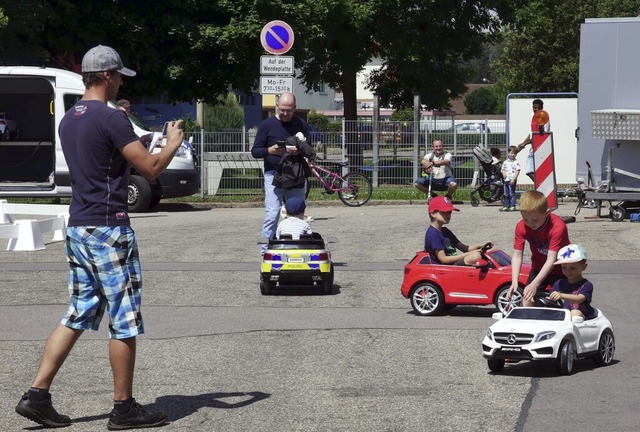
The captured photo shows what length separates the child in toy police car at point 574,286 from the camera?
8.69m

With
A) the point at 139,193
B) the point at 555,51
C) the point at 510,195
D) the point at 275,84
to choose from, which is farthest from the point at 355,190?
the point at 555,51

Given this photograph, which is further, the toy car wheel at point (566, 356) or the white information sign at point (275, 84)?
the white information sign at point (275, 84)

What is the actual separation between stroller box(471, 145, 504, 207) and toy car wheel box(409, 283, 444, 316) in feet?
47.2

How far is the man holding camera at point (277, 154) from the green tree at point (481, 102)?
117m

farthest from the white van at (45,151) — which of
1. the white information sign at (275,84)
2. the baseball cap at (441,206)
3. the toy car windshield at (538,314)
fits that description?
the toy car windshield at (538,314)

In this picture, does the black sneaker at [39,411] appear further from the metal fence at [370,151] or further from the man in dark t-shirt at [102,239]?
the metal fence at [370,151]

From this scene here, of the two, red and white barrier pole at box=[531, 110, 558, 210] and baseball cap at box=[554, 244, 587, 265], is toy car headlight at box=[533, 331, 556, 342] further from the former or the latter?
red and white barrier pole at box=[531, 110, 558, 210]

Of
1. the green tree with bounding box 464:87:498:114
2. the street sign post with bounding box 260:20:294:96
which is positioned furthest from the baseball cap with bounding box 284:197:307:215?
the green tree with bounding box 464:87:498:114

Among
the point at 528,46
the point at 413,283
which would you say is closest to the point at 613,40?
the point at 413,283

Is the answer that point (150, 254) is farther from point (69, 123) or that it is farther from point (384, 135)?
point (384, 135)

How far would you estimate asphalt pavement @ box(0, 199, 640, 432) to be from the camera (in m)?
7.05

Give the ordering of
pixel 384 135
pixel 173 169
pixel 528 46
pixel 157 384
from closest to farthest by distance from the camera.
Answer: pixel 157 384 → pixel 173 169 → pixel 384 135 → pixel 528 46

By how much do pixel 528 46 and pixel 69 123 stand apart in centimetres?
6356

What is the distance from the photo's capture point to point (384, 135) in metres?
28.3
